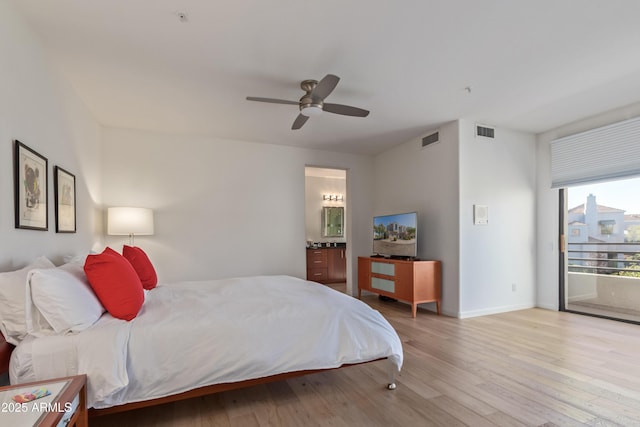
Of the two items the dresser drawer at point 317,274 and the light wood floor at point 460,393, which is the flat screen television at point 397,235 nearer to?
the light wood floor at point 460,393

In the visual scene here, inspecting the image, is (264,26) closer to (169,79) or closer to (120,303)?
(169,79)

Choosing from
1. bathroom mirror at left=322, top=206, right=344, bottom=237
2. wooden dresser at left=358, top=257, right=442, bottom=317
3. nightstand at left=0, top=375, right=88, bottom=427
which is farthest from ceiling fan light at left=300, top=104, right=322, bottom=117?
bathroom mirror at left=322, top=206, right=344, bottom=237

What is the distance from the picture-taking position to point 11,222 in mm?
2008

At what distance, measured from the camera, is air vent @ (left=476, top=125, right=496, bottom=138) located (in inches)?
173

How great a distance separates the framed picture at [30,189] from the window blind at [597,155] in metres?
5.86

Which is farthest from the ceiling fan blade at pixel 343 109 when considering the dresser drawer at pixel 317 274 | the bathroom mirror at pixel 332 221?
the bathroom mirror at pixel 332 221

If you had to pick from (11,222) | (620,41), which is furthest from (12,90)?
(620,41)

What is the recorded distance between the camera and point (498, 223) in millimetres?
4523

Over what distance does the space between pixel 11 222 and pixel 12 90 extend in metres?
0.85

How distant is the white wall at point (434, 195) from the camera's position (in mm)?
4293

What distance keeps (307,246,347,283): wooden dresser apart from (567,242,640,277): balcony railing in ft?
13.5

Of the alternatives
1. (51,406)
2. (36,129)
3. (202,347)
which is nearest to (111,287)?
Answer: (202,347)

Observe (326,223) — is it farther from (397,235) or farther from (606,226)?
(606,226)

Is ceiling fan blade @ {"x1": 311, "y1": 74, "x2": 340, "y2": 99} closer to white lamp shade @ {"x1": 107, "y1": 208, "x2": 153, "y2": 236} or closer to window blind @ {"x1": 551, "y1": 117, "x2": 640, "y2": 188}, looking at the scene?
Result: white lamp shade @ {"x1": 107, "y1": 208, "x2": 153, "y2": 236}
